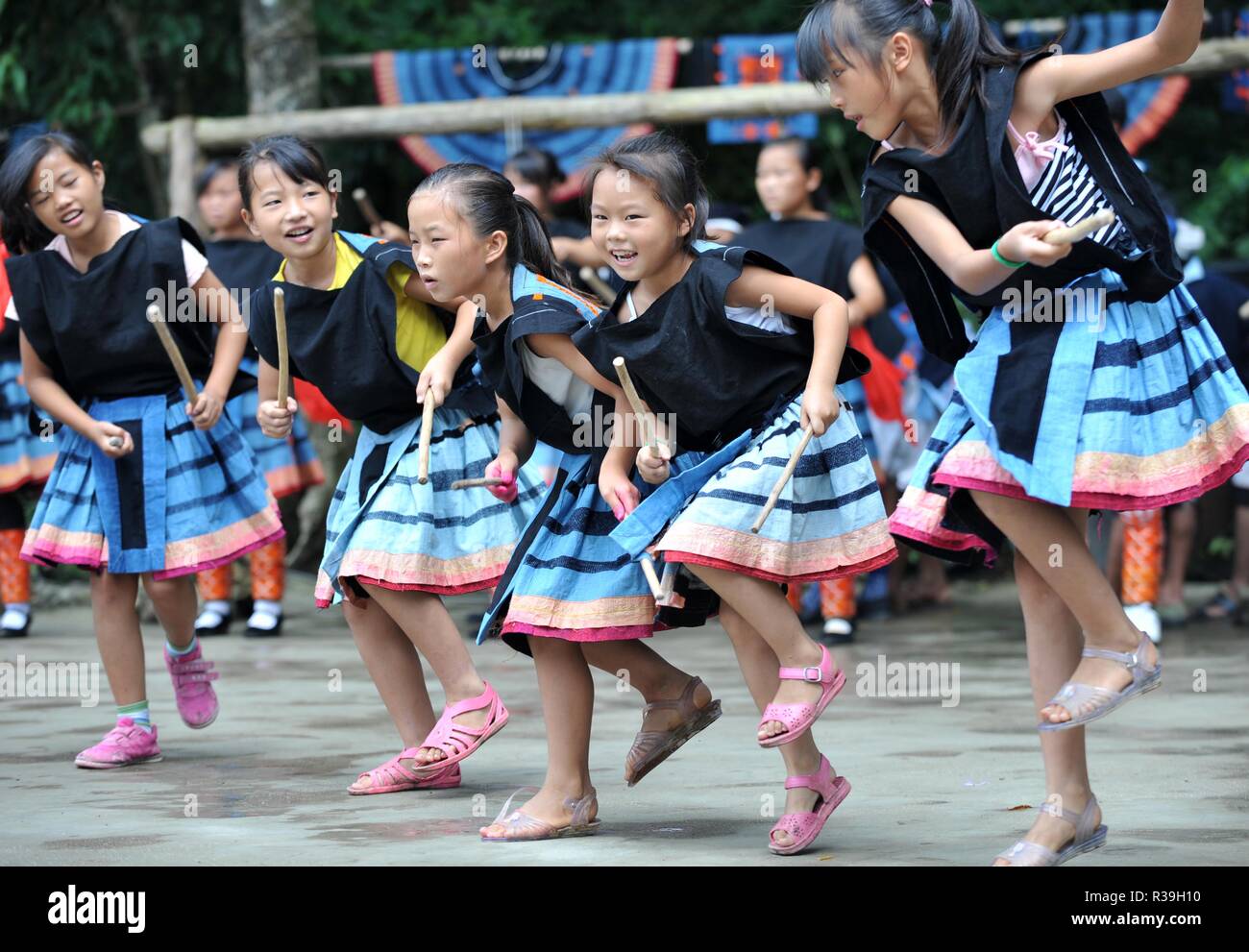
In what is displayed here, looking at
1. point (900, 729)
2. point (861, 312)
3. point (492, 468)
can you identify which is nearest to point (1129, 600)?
point (861, 312)

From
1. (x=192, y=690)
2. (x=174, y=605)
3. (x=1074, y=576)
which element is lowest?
(x=192, y=690)

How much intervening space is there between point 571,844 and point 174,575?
1.51m

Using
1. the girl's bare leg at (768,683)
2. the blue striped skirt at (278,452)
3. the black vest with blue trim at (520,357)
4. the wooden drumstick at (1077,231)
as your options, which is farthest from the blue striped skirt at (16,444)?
the wooden drumstick at (1077,231)

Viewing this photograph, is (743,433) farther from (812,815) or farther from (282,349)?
(282,349)

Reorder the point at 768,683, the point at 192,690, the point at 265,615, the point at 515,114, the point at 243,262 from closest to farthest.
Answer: the point at 768,683, the point at 192,690, the point at 243,262, the point at 265,615, the point at 515,114

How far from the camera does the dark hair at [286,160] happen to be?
12.9 ft

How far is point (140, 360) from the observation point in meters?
4.29

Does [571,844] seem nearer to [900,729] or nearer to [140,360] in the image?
[900,729]

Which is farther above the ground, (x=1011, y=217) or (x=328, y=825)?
(x=1011, y=217)

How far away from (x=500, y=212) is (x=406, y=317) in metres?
0.45

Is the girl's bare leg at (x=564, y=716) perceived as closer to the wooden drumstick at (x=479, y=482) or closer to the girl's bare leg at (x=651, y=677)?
the girl's bare leg at (x=651, y=677)

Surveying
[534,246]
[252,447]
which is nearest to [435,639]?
[534,246]

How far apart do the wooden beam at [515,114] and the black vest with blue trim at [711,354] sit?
4042 mm

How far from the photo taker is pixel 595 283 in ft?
21.4
